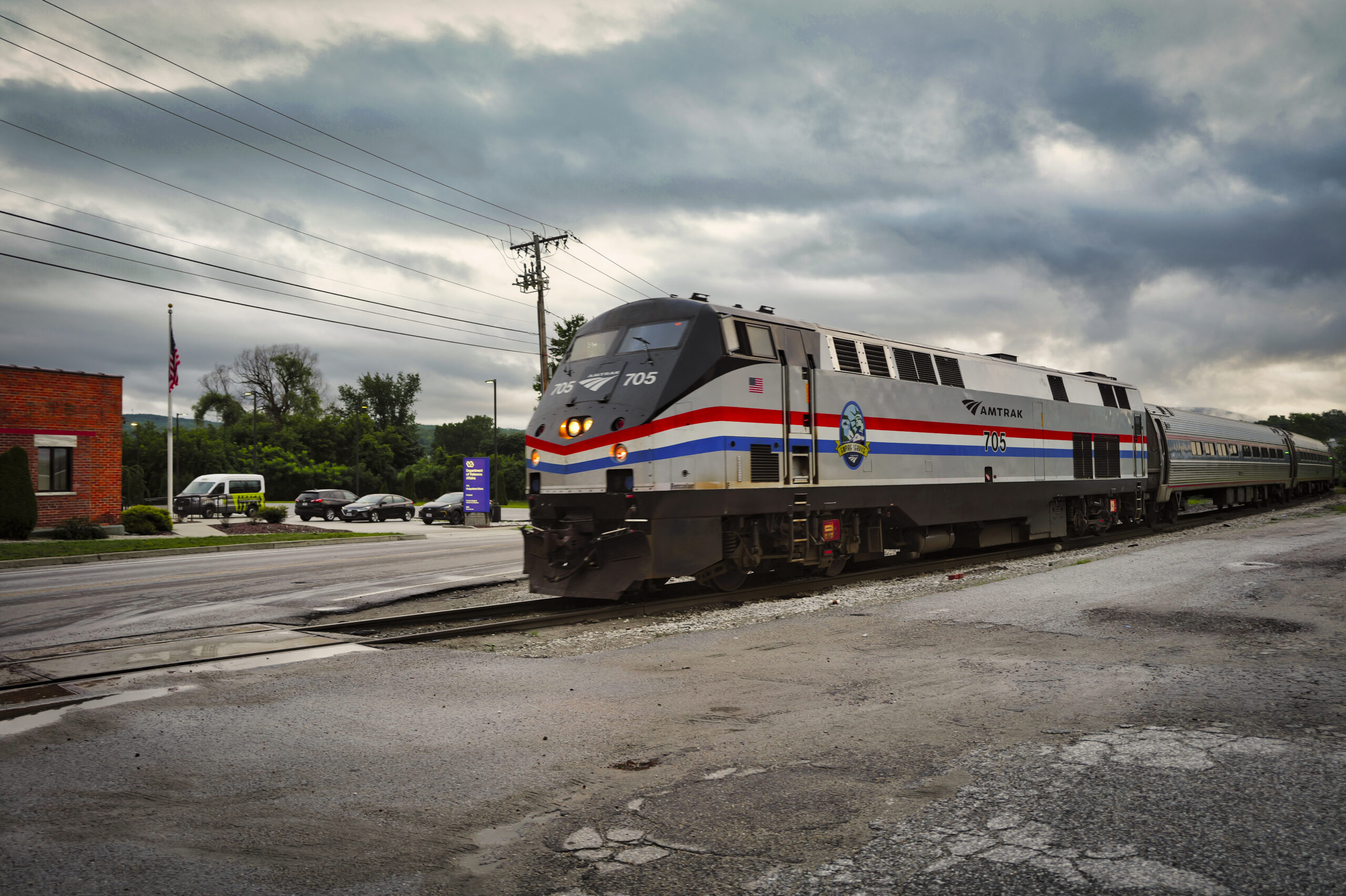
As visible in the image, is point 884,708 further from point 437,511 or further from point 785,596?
point 437,511

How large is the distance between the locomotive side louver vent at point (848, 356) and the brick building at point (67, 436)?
28.3 meters

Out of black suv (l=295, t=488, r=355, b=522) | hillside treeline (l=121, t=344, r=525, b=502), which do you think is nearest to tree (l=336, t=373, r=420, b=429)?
hillside treeline (l=121, t=344, r=525, b=502)

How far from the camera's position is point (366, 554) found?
20328 mm

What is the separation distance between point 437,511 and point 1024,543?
29003 mm

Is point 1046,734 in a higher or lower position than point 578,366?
lower

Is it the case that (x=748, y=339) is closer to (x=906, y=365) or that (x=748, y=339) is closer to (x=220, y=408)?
(x=906, y=365)

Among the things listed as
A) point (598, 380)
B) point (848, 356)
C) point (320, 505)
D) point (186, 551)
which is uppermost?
point (848, 356)

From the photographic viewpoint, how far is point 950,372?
1475cm

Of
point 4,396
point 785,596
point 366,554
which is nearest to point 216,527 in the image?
point 4,396

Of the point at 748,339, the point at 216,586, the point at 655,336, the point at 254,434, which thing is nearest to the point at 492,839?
the point at 655,336

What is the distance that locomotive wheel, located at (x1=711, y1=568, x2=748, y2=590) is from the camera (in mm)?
11492

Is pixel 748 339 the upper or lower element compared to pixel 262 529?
upper

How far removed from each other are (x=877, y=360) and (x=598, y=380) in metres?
4.74

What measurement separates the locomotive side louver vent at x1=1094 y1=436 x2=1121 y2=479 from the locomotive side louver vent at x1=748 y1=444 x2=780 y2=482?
11.3 meters
